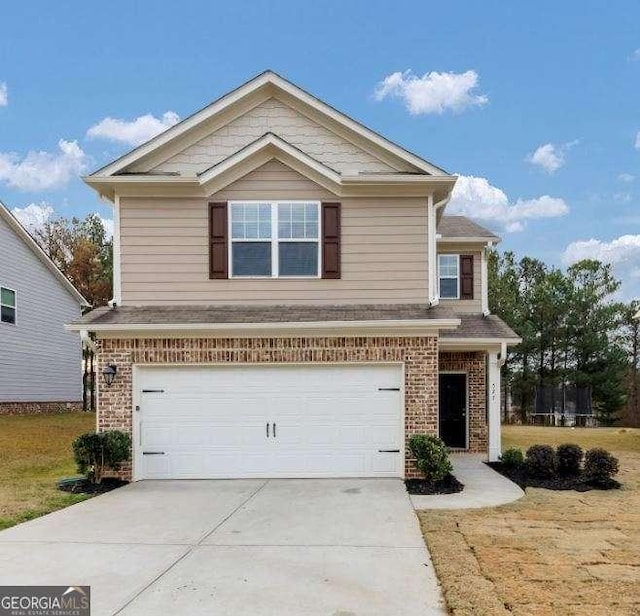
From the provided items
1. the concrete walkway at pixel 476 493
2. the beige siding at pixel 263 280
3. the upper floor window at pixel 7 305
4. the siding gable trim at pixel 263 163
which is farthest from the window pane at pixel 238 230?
the upper floor window at pixel 7 305

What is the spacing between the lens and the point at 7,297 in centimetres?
2283

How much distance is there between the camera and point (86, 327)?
1105 centimetres

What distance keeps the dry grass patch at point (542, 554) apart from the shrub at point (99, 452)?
523cm

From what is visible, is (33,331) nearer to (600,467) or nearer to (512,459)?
(512,459)

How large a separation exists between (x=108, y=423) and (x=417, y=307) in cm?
575

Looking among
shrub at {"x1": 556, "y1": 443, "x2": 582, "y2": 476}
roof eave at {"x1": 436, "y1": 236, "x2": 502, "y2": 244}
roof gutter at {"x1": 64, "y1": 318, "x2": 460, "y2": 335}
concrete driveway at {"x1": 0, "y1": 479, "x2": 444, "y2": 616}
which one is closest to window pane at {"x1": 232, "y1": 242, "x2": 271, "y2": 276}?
roof gutter at {"x1": 64, "y1": 318, "x2": 460, "y2": 335}

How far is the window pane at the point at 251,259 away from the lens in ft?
39.6

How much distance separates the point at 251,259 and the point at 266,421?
9.67ft

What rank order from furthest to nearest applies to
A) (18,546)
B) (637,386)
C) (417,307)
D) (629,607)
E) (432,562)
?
1. (637,386)
2. (417,307)
3. (18,546)
4. (432,562)
5. (629,607)

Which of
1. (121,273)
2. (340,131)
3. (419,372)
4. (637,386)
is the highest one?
(340,131)

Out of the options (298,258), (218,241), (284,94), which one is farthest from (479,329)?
(284,94)

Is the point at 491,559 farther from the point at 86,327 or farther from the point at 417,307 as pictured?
the point at 86,327

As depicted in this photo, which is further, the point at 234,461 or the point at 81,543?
the point at 234,461

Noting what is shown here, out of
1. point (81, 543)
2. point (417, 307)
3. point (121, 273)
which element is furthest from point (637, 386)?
point (81, 543)
